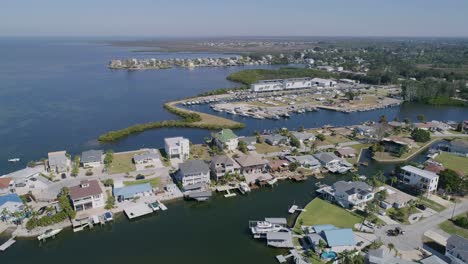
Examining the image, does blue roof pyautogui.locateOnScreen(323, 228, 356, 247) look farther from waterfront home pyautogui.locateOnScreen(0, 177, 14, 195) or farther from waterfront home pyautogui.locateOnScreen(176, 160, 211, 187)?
waterfront home pyautogui.locateOnScreen(0, 177, 14, 195)

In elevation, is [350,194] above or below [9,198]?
above

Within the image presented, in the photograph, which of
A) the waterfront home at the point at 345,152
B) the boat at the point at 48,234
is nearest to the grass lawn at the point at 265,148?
the waterfront home at the point at 345,152

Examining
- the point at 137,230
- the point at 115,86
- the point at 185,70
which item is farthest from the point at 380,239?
the point at 185,70

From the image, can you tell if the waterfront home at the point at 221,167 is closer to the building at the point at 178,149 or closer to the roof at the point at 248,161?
the roof at the point at 248,161

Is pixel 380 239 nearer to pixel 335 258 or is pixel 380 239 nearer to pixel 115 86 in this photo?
pixel 335 258

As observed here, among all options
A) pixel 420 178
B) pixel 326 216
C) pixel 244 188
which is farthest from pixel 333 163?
pixel 244 188

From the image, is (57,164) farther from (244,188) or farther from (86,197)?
(244,188)
